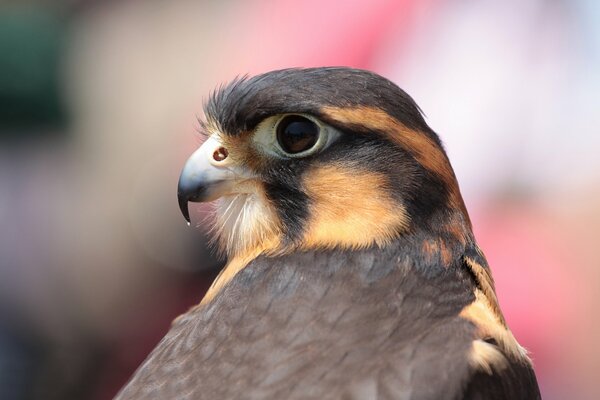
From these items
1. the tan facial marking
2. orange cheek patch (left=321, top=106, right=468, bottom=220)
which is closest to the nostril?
orange cheek patch (left=321, top=106, right=468, bottom=220)

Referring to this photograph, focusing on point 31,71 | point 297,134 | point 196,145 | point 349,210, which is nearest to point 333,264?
point 349,210

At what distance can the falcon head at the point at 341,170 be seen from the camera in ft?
8.09

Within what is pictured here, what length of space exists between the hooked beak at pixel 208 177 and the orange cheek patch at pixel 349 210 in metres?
0.25

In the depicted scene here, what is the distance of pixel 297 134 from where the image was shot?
8.22 feet

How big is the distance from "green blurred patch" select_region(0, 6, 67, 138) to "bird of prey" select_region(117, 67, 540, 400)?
10.8 feet

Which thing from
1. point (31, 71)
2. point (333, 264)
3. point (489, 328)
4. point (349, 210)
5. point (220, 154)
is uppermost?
point (31, 71)

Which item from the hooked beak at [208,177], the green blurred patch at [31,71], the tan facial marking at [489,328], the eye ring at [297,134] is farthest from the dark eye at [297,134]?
the green blurred patch at [31,71]

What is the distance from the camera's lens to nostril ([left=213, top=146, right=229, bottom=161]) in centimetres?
265

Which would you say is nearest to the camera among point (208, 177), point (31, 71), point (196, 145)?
point (208, 177)

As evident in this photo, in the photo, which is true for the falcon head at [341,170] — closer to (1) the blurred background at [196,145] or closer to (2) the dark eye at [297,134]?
(2) the dark eye at [297,134]

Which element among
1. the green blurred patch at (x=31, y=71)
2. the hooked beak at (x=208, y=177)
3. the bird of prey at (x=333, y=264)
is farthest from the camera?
the green blurred patch at (x=31, y=71)

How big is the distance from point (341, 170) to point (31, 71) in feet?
13.0

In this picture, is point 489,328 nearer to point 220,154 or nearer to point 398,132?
point 398,132

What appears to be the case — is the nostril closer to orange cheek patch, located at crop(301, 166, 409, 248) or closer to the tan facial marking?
orange cheek patch, located at crop(301, 166, 409, 248)
